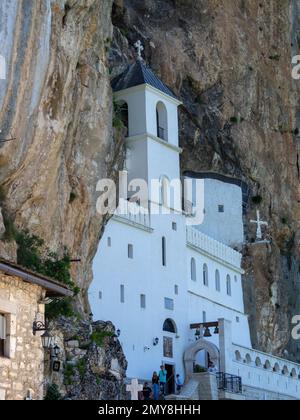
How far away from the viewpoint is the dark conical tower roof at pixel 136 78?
50.0 metres

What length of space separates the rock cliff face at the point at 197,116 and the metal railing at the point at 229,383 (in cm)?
863

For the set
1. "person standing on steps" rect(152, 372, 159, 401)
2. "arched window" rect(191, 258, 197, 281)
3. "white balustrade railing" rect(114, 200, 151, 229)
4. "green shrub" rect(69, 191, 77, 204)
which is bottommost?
"person standing on steps" rect(152, 372, 159, 401)

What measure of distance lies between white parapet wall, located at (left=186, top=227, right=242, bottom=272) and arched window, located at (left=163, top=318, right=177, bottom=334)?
4.51m

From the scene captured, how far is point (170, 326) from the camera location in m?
47.2

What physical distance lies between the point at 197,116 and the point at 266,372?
14.2 m

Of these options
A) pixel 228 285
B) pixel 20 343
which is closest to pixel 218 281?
pixel 228 285

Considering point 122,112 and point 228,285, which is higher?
point 122,112

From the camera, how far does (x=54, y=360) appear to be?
28.7 metres

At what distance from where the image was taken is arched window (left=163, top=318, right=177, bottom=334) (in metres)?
46.7

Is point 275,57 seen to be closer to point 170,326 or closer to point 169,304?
point 169,304

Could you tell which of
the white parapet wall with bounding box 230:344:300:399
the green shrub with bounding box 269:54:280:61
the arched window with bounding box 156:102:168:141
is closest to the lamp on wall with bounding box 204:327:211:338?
the white parapet wall with bounding box 230:344:300:399

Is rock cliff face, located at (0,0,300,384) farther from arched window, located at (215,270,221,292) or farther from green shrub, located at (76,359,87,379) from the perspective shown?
green shrub, located at (76,359,87,379)

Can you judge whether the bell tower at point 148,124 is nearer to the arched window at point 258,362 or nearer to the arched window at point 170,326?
the arched window at point 170,326

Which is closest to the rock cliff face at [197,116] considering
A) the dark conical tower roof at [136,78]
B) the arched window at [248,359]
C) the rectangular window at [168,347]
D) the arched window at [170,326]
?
the dark conical tower roof at [136,78]
